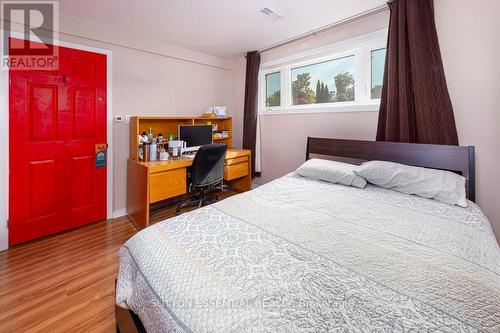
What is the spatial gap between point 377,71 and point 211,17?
1899 mm

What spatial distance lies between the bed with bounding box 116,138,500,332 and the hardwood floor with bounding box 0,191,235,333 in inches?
18.3

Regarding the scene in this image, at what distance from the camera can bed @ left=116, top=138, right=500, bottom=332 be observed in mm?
737

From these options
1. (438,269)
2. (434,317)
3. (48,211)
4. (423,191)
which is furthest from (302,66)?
(48,211)

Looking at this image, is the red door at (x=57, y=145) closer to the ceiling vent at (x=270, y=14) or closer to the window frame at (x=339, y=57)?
the ceiling vent at (x=270, y=14)

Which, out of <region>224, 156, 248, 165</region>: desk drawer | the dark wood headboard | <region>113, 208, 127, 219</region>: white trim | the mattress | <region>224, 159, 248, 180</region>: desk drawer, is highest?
the dark wood headboard

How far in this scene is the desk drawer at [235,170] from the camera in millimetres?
3531

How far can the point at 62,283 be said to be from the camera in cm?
186

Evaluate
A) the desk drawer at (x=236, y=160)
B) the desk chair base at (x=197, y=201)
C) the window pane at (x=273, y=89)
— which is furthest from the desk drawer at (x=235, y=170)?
the window pane at (x=273, y=89)

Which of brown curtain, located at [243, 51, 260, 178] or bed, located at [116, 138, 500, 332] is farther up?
brown curtain, located at [243, 51, 260, 178]

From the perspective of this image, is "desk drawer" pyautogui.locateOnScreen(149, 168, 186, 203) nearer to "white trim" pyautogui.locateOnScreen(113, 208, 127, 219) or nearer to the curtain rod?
"white trim" pyautogui.locateOnScreen(113, 208, 127, 219)

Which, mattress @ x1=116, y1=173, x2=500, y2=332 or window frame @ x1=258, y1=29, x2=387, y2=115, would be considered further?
window frame @ x1=258, y1=29, x2=387, y2=115

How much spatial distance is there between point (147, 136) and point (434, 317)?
10.4 ft

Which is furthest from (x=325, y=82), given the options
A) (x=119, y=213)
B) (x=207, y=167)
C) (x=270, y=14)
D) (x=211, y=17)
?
(x=119, y=213)

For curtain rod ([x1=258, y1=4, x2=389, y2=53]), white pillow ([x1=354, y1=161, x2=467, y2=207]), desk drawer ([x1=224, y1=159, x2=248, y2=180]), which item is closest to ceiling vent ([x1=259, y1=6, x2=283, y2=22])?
curtain rod ([x1=258, y1=4, x2=389, y2=53])
